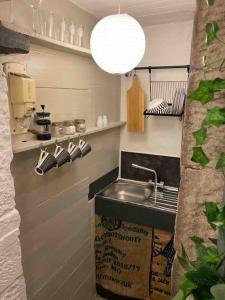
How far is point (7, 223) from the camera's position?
3.74 feet

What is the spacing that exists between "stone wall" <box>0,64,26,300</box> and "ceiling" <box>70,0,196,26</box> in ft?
3.36

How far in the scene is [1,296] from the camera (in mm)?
1125

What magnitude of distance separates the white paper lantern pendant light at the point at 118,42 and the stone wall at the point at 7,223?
1.56ft

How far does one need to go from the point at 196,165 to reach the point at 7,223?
36.2 inches

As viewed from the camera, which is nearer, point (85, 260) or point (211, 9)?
point (211, 9)

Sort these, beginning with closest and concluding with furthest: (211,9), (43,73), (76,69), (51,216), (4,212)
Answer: (211,9) → (4,212) → (43,73) → (51,216) → (76,69)

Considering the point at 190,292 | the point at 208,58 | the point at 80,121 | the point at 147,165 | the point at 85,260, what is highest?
the point at 208,58

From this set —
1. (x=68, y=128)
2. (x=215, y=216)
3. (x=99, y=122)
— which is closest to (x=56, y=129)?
(x=68, y=128)

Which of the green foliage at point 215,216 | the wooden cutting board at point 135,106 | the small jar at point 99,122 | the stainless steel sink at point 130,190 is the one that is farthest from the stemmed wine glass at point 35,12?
the stainless steel sink at point 130,190

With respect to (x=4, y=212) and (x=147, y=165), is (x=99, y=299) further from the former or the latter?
(x=4, y=212)

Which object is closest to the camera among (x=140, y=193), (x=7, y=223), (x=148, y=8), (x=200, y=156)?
(x=200, y=156)

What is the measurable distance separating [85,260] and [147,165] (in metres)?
1.01

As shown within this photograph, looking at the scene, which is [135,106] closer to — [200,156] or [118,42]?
[118,42]

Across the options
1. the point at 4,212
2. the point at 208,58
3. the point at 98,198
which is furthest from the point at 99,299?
the point at 208,58
